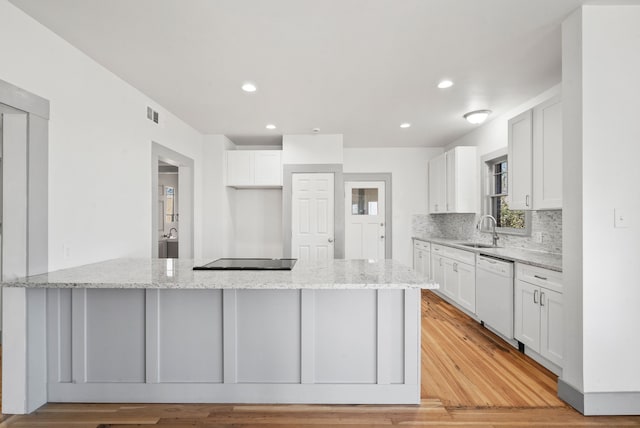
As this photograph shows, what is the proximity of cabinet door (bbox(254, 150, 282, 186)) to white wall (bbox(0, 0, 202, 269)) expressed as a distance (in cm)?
174

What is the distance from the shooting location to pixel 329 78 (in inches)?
112

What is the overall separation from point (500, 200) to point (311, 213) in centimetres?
264

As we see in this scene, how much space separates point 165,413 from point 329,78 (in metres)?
2.84

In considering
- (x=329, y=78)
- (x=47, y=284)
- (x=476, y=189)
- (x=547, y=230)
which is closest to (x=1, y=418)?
(x=47, y=284)

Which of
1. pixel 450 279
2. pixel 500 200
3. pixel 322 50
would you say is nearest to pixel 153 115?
pixel 322 50

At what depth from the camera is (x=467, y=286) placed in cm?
384

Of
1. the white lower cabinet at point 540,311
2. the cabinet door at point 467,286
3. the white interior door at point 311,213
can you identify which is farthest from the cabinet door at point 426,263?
the white lower cabinet at point 540,311

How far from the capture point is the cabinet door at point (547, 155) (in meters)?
2.62

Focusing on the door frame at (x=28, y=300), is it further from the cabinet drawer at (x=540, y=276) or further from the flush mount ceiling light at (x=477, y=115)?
the flush mount ceiling light at (x=477, y=115)

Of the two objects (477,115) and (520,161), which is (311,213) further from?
(520,161)

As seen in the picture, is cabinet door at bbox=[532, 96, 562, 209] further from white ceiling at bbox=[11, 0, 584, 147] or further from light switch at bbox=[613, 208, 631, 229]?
light switch at bbox=[613, 208, 631, 229]

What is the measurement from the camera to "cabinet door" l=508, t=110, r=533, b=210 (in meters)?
2.96

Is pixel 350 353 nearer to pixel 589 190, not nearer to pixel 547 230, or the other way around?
pixel 589 190

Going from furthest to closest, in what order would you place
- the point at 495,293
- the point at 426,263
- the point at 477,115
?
the point at 426,263 → the point at 477,115 → the point at 495,293
